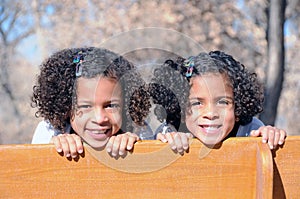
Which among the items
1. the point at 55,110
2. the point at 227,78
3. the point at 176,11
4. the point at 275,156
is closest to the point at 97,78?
the point at 55,110

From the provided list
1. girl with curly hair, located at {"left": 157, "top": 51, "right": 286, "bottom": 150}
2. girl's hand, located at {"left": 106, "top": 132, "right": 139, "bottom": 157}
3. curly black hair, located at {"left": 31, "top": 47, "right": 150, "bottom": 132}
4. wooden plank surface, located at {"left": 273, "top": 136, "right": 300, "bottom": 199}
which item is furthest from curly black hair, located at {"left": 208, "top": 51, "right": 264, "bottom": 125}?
girl's hand, located at {"left": 106, "top": 132, "right": 139, "bottom": 157}

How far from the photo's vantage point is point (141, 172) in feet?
4.60

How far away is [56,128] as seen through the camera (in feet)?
7.25

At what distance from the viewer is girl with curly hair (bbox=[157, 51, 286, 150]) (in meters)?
1.96

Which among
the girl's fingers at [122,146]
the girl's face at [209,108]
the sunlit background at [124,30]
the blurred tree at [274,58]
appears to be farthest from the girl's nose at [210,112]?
the sunlit background at [124,30]

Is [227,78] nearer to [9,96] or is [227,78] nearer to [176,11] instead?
[176,11]

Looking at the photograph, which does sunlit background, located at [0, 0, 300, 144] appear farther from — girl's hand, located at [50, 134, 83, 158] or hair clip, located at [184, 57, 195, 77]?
girl's hand, located at [50, 134, 83, 158]

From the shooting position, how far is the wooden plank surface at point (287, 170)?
1432 mm

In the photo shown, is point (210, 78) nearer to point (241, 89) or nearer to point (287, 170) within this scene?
point (241, 89)

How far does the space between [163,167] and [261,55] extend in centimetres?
582

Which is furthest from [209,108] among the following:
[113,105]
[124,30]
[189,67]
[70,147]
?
[124,30]

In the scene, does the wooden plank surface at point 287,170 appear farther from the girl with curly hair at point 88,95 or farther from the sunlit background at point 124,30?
the sunlit background at point 124,30

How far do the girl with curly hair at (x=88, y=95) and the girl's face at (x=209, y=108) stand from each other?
0.88 ft

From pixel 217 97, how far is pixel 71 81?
0.60 meters
